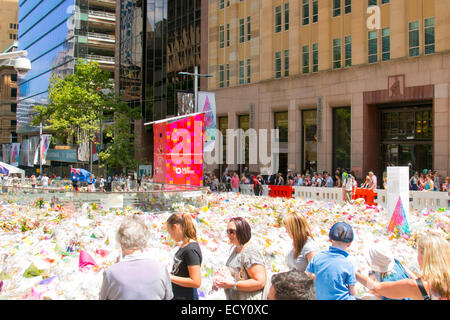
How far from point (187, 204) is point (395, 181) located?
6.69 metres

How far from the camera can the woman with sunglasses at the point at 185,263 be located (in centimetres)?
422

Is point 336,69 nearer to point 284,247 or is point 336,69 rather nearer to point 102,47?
point 284,247

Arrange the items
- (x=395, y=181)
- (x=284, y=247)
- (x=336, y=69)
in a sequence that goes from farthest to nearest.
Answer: (x=336, y=69) < (x=395, y=181) < (x=284, y=247)

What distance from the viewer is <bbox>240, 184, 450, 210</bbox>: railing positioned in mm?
16712

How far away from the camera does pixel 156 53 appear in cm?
4903

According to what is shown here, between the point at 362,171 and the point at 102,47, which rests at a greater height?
the point at 102,47

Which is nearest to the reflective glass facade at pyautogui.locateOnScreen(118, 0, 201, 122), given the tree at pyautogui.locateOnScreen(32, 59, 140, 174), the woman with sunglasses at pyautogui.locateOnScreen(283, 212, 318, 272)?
the tree at pyautogui.locateOnScreen(32, 59, 140, 174)

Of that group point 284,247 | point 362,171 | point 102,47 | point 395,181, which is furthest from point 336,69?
point 102,47

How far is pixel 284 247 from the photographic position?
27.9 feet

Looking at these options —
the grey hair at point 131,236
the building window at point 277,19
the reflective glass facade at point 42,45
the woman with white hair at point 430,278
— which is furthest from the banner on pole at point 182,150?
the reflective glass facade at point 42,45

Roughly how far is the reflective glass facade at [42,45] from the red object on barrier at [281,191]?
4847cm

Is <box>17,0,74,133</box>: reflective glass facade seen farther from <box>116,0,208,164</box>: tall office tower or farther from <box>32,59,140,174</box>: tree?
<box>32,59,140,174</box>: tree

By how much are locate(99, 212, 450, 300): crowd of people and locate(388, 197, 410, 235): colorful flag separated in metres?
6.88

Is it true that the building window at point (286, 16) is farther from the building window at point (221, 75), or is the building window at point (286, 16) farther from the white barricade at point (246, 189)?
the white barricade at point (246, 189)
